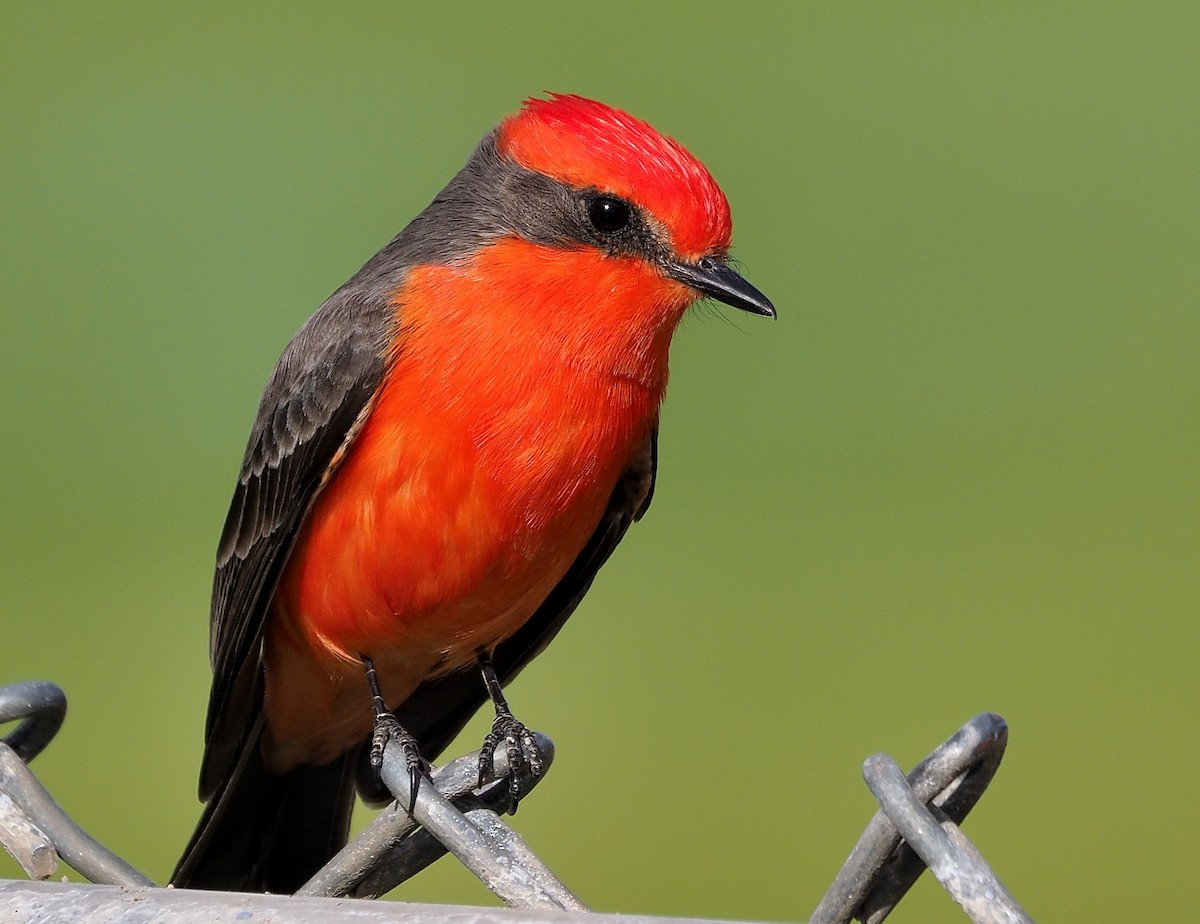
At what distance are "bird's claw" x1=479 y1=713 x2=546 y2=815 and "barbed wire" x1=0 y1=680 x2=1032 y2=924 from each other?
0.02 m

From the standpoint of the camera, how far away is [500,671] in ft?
12.5

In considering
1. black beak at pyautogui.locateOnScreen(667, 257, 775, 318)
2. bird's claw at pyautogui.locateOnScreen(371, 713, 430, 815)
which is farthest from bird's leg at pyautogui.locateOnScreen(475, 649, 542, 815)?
black beak at pyautogui.locateOnScreen(667, 257, 775, 318)

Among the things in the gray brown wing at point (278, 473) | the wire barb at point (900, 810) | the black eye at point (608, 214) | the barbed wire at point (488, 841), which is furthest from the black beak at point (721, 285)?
the wire barb at point (900, 810)

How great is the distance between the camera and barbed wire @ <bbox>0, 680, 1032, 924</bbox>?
1.25 metres

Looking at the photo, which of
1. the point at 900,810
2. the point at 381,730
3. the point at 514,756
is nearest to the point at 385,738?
the point at 381,730

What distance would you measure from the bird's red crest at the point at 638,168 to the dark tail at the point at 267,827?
161cm

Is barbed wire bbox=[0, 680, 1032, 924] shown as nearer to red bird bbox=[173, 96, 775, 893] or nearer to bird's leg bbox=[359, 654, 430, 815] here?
red bird bbox=[173, 96, 775, 893]

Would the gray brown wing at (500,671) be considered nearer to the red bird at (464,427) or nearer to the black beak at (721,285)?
the red bird at (464,427)

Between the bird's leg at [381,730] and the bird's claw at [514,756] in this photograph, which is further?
the bird's leg at [381,730]

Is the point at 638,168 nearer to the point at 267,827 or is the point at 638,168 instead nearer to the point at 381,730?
the point at 381,730

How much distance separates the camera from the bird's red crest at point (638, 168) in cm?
304

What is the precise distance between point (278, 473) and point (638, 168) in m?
1.02

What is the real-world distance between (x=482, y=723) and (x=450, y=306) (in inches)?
72.5

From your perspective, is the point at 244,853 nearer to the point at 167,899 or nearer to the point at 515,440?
the point at 515,440
